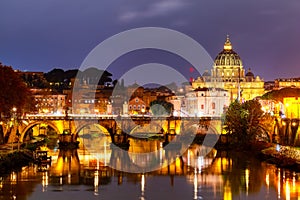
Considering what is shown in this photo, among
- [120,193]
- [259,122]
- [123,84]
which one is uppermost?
[123,84]

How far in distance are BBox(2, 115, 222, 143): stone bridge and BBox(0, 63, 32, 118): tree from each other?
538cm

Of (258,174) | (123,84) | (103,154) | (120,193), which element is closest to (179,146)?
(103,154)

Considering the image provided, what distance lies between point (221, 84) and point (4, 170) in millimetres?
146016

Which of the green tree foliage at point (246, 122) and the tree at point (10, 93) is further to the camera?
the green tree foliage at point (246, 122)

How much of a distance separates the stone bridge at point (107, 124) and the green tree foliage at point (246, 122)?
6.17 m

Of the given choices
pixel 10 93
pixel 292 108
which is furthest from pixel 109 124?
pixel 292 108

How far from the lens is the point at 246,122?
8200 cm

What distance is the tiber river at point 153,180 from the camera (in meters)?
45.3

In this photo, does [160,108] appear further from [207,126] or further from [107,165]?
[107,165]

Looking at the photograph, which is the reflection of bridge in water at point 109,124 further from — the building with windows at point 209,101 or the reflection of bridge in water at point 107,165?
the building with windows at point 209,101

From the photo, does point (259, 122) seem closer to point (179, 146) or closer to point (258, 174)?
point (179, 146)

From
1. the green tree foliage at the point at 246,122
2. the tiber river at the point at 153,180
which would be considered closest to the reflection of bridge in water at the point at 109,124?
the green tree foliage at the point at 246,122

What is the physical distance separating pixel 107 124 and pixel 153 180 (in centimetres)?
3696

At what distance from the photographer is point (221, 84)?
196750mm
